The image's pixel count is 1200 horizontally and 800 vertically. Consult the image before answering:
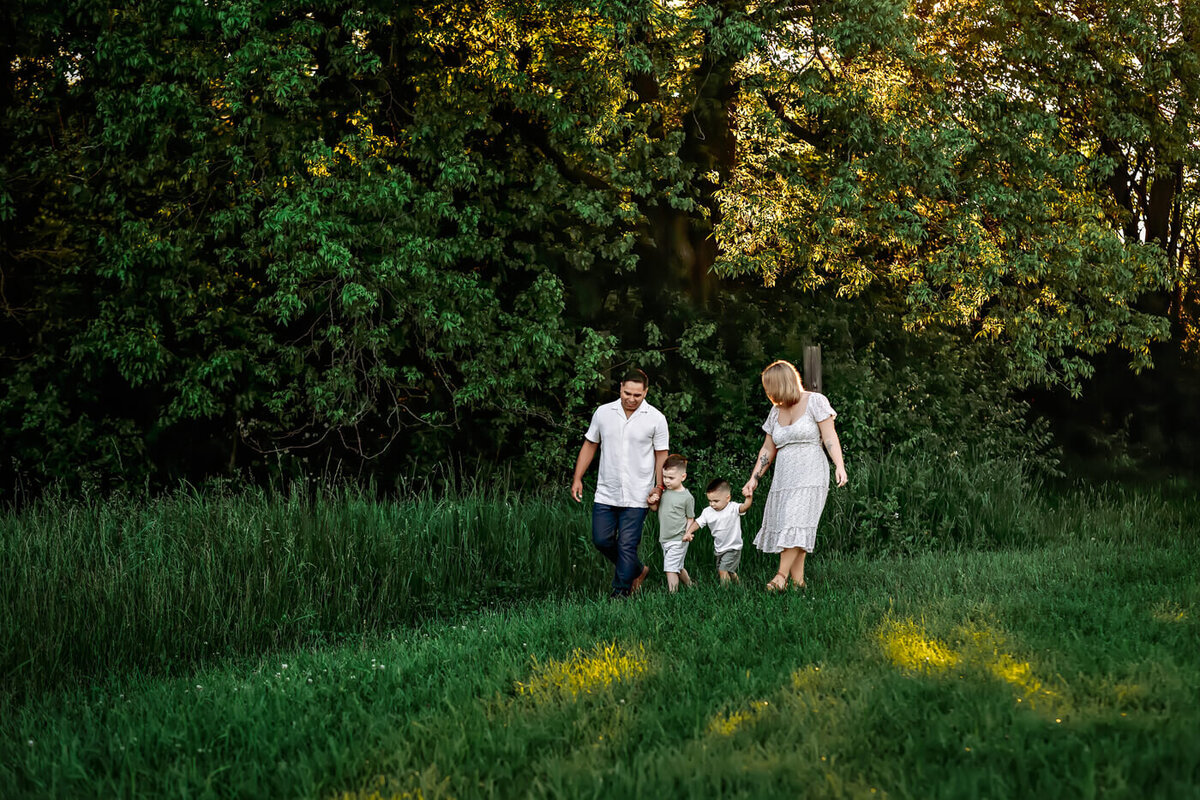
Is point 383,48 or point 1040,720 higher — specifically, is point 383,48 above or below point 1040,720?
above

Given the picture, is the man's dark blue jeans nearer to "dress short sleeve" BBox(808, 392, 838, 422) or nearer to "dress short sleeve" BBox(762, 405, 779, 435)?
"dress short sleeve" BBox(762, 405, 779, 435)

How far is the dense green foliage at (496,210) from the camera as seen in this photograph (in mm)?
12273

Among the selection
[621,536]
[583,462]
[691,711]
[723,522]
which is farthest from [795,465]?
[691,711]

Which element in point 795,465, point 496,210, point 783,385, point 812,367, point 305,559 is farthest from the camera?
point 496,210

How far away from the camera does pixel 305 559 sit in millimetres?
9000

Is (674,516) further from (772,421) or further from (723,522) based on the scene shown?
(772,421)

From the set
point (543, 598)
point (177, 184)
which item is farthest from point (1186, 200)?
point (177, 184)

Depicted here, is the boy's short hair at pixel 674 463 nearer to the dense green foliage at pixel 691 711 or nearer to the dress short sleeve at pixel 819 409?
the dress short sleeve at pixel 819 409

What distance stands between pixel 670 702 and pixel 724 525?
363cm

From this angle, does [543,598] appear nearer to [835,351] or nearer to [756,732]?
[756,732]

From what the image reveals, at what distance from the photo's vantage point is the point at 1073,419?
67.4ft

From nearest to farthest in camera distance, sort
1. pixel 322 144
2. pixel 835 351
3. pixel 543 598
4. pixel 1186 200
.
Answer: pixel 543 598
pixel 322 144
pixel 835 351
pixel 1186 200

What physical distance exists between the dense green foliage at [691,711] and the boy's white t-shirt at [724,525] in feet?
4.53

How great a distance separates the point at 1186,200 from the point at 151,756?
797 inches
